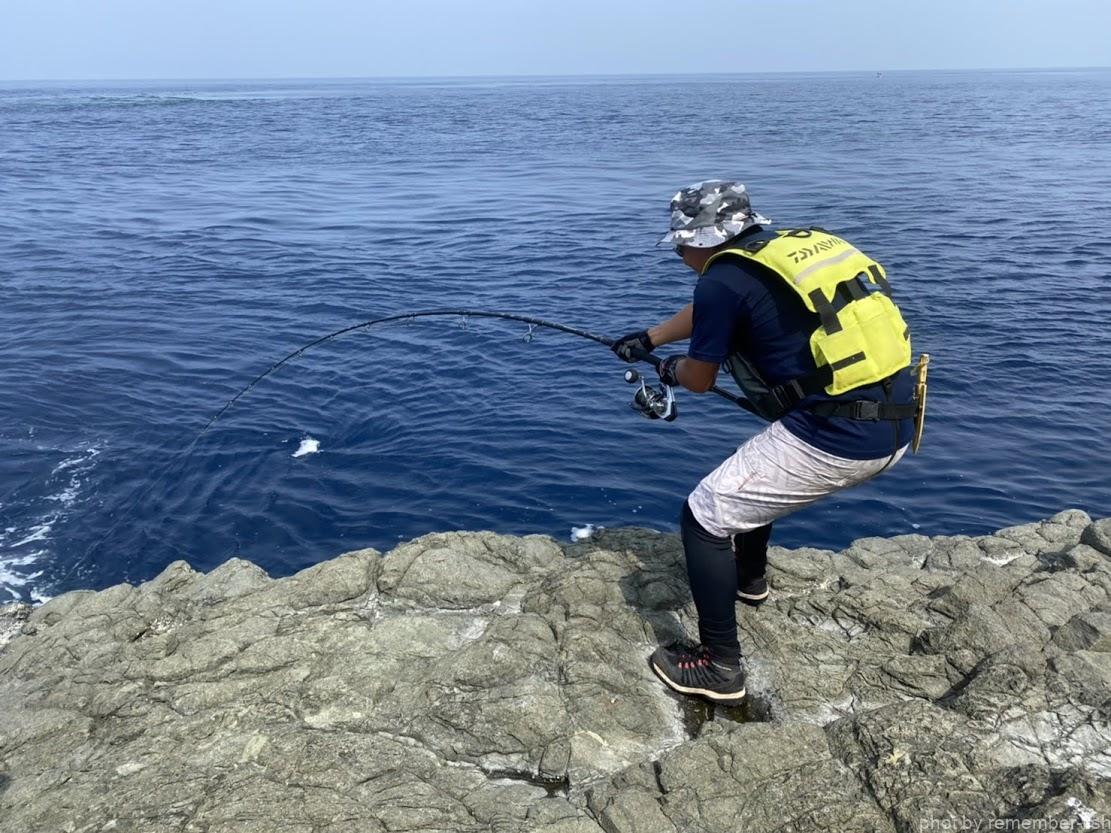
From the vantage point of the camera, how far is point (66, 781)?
166 inches

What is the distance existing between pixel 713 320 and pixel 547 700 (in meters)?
2.13

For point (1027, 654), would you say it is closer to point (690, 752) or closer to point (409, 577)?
point (690, 752)

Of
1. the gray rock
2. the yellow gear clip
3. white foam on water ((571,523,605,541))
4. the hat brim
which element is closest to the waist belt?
the yellow gear clip

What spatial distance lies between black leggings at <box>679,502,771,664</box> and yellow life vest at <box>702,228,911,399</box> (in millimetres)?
902

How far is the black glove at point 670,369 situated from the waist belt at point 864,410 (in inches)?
28.0

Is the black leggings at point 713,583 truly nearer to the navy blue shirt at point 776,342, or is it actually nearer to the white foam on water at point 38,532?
the navy blue shirt at point 776,342

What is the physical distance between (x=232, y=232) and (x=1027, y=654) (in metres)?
23.5

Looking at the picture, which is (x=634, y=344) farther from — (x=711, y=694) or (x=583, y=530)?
(x=583, y=530)

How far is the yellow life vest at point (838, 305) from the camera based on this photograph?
3982mm

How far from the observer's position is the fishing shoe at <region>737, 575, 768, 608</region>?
5.45 metres

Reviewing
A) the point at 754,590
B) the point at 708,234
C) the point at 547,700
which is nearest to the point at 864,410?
the point at 708,234

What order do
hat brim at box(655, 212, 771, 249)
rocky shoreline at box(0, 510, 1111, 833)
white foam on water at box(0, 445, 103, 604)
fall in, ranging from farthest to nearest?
white foam on water at box(0, 445, 103, 604) < hat brim at box(655, 212, 771, 249) < rocky shoreline at box(0, 510, 1111, 833)

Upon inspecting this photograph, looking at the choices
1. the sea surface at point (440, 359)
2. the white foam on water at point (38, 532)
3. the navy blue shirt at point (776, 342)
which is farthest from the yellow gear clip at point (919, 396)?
the white foam on water at point (38, 532)

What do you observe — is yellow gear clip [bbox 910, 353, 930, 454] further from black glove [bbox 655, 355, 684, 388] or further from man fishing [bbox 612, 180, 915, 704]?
black glove [bbox 655, 355, 684, 388]
